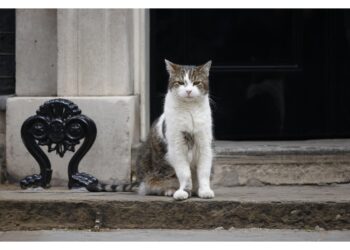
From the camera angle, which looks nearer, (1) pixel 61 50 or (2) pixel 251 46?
(1) pixel 61 50

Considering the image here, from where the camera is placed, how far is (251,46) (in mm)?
7688

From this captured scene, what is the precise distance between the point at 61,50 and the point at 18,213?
5.19ft

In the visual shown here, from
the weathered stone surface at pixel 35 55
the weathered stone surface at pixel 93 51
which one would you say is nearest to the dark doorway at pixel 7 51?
the weathered stone surface at pixel 35 55

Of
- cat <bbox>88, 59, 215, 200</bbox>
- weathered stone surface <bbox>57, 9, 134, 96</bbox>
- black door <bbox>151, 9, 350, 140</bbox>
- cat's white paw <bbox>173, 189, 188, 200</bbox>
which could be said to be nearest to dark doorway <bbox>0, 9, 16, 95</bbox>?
weathered stone surface <bbox>57, 9, 134, 96</bbox>

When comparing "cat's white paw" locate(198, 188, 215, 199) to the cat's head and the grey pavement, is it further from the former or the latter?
the cat's head

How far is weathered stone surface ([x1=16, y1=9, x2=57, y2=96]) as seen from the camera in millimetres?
7172

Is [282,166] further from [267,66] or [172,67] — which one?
Result: [172,67]

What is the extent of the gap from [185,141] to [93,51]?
1363mm

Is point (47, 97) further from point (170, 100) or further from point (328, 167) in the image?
point (328, 167)

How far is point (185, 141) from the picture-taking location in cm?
603

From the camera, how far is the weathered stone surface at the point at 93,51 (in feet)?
22.7

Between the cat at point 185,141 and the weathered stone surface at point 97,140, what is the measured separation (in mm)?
763

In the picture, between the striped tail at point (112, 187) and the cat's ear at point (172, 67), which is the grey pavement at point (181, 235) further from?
the cat's ear at point (172, 67)

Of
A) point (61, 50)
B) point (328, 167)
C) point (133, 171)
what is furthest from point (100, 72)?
point (328, 167)
